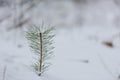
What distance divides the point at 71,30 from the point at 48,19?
0.59 meters

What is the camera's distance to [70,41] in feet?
11.9

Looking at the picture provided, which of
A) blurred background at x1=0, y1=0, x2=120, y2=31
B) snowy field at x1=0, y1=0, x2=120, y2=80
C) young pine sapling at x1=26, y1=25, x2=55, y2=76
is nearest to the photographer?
young pine sapling at x1=26, y1=25, x2=55, y2=76

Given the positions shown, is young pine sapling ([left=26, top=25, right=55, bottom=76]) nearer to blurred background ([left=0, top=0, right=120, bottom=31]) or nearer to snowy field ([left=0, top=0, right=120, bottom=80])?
snowy field ([left=0, top=0, right=120, bottom=80])

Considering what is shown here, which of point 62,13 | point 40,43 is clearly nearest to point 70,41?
point 62,13

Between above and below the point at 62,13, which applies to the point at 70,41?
below

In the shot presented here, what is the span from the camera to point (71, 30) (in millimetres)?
4422

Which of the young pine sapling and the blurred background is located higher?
the blurred background

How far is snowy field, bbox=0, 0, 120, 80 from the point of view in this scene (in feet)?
6.03

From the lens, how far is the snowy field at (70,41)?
1839 millimetres

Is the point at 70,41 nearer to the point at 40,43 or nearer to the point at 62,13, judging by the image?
the point at 62,13

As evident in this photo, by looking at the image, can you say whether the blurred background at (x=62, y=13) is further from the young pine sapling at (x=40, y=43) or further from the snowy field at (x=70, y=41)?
the young pine sapling at (x=40, y=43)

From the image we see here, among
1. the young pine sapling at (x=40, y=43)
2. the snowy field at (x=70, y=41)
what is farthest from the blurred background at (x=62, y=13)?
the young pine sapling at (x=40, y=43)

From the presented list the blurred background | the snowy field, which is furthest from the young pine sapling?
the blurred background

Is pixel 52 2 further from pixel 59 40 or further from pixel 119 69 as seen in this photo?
pixel 119 69
